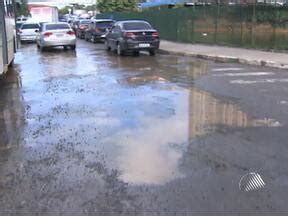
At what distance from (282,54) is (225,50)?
3.92m

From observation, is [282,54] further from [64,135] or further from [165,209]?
[165,209]

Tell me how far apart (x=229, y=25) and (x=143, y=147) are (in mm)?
20081

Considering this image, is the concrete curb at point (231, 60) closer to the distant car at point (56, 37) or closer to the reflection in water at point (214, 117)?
the distant car at point (56, 37)

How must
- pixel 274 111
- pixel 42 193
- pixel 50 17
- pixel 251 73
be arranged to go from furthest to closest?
1. pixel 50 17
2. pixel 251 73
3. pixel 274 111
4. pixel 42 193

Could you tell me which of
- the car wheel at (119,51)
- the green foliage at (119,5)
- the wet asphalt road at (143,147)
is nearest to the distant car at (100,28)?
the car wheel at (119,51)

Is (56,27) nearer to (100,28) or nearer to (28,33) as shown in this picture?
(100,28)

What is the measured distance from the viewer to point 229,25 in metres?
26.2

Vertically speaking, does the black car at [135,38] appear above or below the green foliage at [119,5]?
below

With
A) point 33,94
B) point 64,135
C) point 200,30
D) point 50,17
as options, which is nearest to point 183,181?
point 64,135

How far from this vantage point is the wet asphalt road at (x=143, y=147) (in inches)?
204

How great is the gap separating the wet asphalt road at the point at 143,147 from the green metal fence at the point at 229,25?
8951 millimetres

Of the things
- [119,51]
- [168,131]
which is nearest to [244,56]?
[119,51]

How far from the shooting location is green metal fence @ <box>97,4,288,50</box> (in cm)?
2239

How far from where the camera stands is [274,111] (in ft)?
31.8
